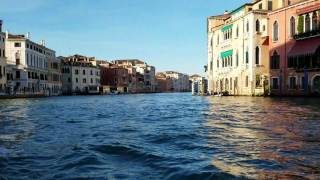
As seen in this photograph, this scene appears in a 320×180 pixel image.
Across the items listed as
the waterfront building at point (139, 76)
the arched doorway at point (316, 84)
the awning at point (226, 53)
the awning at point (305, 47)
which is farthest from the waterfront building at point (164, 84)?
the arched doorway at point (316, 84)

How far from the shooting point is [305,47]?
3966cm

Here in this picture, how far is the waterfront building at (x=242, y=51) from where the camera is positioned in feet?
155

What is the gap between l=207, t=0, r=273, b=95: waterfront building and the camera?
155 ft

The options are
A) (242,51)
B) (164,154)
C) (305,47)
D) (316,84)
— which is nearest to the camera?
(164,154)

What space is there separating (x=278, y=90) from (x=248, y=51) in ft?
22.5

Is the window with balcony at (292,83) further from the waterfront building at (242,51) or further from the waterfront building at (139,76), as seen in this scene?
the waterfront building at (139,76)

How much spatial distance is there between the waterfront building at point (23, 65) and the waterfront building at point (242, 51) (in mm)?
27756

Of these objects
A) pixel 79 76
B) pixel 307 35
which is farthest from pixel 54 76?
pixel 307 35

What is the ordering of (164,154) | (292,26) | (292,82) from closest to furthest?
(164,154)
(292,82)
(292,26)

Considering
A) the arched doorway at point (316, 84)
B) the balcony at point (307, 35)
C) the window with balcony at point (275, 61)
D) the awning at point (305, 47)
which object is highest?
the balcony at point (307, 35)

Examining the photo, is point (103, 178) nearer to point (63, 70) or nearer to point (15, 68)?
point (15, 68)

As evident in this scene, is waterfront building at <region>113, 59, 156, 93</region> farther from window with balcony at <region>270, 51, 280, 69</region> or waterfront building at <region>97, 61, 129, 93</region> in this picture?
window with balcony at <region>270, 51, 280, 69</region>

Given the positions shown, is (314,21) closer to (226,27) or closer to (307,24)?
(307,24)

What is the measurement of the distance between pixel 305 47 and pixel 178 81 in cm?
14694
